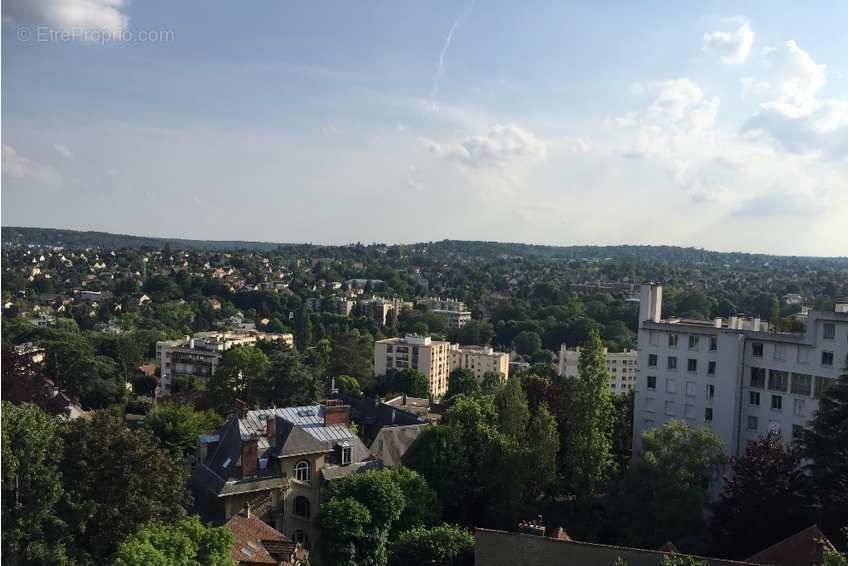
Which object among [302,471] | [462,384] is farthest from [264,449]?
[462,384]

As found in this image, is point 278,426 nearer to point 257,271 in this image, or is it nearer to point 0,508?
point 0,508

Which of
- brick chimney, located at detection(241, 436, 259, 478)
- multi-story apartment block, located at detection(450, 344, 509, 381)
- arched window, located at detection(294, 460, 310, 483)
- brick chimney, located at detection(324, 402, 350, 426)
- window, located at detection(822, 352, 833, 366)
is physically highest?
window, located at detection(822, 352, 833, 366)

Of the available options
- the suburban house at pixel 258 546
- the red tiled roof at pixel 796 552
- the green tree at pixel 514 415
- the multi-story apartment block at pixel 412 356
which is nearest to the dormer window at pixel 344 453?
the suburban house at pixel 258 546

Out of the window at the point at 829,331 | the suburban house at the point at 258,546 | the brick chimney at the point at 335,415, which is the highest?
the window at the point at 829,331

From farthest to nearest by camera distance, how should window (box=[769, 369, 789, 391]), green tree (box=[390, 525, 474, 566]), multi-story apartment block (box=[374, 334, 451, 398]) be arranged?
1. multi-story apartment block (box=[374, 334, 451, 398])
2. window (box=[769, 369, 789, 391])
3. green tree (box=[390, 525, 474, 566])

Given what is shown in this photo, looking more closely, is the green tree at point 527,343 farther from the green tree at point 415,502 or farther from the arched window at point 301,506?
the green tree at point 415,502

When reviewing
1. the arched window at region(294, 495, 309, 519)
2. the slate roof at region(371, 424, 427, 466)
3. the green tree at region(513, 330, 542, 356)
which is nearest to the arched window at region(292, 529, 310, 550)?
the arched window at region(294, 495, 309, 519)

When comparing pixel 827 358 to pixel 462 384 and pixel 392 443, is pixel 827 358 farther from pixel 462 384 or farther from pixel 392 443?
pixel 462 384

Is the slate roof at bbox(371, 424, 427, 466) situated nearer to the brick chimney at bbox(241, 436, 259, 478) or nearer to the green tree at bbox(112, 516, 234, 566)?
the brick chimney at bbox(241, 436, 259, 478)
